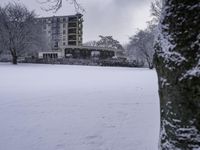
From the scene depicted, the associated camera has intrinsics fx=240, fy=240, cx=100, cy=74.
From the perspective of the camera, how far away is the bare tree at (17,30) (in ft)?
121

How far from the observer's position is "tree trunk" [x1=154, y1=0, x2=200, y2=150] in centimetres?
199

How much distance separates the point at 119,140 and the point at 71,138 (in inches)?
34.3

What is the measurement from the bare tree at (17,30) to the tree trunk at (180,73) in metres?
37.5

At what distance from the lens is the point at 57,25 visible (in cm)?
7944

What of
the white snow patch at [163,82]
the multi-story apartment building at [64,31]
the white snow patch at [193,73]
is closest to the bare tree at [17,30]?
the multi-story apartment building at [64,31]

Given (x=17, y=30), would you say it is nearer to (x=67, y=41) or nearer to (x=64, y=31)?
(x=67, y=41)

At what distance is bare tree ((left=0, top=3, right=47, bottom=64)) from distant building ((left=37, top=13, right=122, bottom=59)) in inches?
464

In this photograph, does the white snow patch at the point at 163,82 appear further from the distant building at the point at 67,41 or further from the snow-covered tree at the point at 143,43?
the distant building at the point at 67,41

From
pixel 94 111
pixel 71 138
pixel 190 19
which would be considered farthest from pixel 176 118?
pixel 94 111

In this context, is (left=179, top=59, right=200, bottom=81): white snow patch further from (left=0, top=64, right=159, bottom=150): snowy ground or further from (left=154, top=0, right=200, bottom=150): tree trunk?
(left=0, top=64, right=159, bottom=150): snowy ground

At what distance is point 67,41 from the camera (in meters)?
75.2

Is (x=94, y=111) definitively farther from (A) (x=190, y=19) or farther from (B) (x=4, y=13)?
(B) (x=4, y=13)

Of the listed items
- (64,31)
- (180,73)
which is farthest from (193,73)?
(64,31)

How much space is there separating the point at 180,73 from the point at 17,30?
38.3 metres
